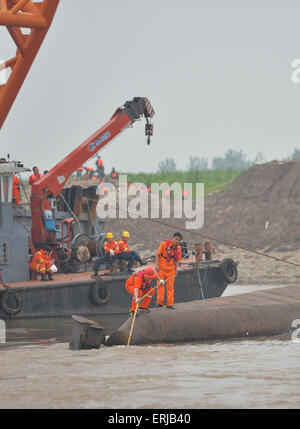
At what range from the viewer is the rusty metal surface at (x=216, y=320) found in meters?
15.7

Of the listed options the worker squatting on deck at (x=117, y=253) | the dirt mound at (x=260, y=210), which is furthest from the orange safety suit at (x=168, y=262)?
the dirt mound at (x=260, y=210)

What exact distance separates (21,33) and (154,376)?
13588 mm

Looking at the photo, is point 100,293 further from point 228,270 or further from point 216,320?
point 216,320

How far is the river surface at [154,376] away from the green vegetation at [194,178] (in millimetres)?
47899

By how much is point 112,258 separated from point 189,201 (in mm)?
35328

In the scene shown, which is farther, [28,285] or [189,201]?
[189,201]

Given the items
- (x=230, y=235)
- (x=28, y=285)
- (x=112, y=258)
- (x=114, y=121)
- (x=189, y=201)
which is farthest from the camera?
(x=189, y=201)

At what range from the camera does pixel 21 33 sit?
23.1m

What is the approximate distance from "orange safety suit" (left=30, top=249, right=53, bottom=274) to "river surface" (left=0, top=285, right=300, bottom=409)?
6.62m

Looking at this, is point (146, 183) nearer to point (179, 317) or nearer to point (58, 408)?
point (179, 317)

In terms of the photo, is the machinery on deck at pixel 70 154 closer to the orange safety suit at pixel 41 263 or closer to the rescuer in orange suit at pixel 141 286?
the orange safety suit at pixel 41 263

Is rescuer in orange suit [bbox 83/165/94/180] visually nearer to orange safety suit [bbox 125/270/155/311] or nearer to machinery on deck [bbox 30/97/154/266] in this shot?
machinery on deck [bbox 30/97/154/266]

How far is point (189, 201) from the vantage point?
59.3 metres

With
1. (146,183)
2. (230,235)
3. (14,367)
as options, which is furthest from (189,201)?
(14,367)
